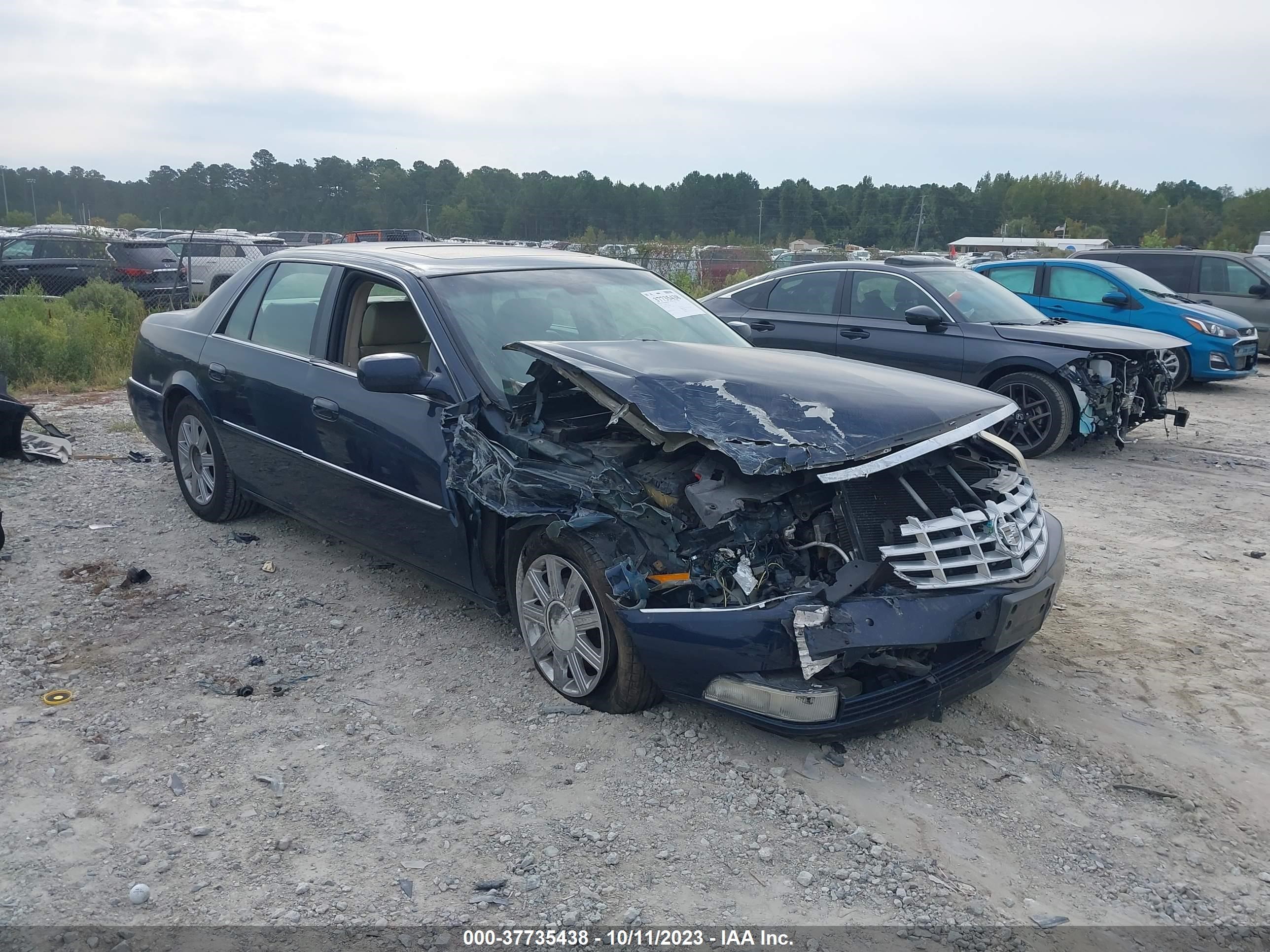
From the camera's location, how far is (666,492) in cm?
347

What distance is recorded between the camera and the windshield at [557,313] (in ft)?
14.0

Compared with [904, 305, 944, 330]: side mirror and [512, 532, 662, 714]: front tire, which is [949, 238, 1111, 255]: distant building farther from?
[512, 532, 662, 714]: front tire

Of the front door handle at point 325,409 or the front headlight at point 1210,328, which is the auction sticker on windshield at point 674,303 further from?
the front headlight at point 1210,328

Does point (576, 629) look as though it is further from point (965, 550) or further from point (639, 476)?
→ point (965, 550)

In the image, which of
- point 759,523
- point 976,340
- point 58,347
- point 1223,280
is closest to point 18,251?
point 58,347

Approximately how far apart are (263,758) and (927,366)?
693 cm

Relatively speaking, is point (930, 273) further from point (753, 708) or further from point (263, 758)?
point (263, 758)

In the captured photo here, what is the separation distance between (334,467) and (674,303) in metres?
1.95

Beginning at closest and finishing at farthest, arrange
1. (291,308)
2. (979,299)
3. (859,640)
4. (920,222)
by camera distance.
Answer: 1. (859,640)
2. (291,308)
3. (979,299)
4. (920,222)

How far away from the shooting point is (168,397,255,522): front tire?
577cm

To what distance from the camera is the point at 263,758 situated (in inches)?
136

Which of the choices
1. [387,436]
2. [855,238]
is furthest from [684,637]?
[855,238]

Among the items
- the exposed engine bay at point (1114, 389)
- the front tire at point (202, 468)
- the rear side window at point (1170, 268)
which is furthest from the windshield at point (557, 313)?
the rear side window at point (1170, 268)

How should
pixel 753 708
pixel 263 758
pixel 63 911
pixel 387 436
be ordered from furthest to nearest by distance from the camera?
pixel 387 436 < pixel 263 758 < pixel 753 708 < pixel 63 911
